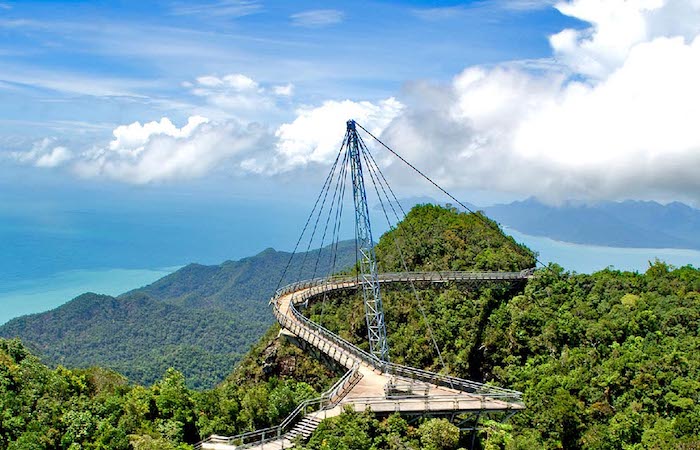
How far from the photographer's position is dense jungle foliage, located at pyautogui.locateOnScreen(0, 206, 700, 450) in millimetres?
27172

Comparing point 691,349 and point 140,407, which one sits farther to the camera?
point 691,349

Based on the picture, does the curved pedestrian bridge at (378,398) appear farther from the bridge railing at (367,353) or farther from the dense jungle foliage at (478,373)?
the dense jungle foliage at (478,373)

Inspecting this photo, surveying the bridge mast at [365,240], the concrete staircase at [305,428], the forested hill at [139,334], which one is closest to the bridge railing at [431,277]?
the bridge mast at [365,240]

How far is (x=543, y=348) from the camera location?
46031 millimetres

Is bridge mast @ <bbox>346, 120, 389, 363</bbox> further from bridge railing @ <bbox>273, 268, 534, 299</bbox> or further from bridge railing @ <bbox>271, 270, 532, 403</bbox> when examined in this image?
bridge railing @ <bbox>273, 268, 534, 299</bbox>

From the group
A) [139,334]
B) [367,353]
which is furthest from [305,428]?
[139,334]

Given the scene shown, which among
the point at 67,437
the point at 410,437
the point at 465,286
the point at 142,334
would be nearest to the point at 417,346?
the point at 465,286

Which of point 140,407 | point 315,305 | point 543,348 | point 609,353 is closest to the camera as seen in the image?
point 140,407

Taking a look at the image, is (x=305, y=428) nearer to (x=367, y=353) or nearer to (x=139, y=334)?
(x=367, y=353)

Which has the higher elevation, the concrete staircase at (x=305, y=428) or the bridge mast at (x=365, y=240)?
the bridge mast at (x=365, y=240)

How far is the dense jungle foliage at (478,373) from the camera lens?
89.1ft

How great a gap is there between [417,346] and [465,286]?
961cm

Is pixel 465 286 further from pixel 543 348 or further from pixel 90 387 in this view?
pixel 90 387

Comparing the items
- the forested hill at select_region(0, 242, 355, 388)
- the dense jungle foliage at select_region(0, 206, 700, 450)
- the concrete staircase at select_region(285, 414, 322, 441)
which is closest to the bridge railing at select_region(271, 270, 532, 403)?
the dense jungle foliage at select_region(0, 206, 700, 450)
